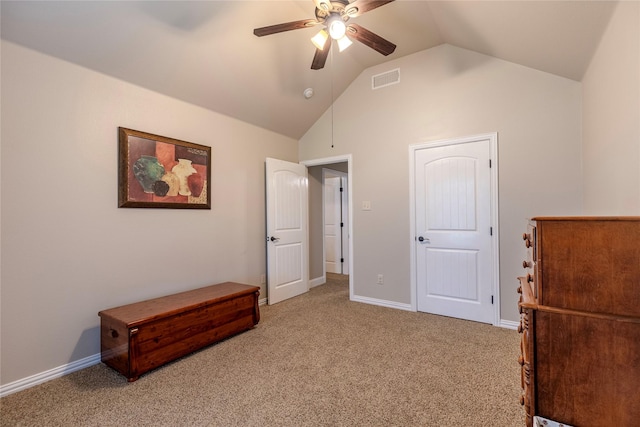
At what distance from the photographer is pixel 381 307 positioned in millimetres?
3707

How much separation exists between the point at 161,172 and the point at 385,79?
2.89 metres

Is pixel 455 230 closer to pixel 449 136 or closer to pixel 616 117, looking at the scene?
pixel 449 136

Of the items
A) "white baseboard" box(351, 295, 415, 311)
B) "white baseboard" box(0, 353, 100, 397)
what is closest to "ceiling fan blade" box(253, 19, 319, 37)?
"white baseboard" box(0, 353, 100, 397)

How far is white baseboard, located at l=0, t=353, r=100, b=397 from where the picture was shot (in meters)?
1.96

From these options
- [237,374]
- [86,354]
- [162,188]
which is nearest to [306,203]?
[162,188]

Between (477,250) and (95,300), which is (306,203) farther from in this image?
(95,300)

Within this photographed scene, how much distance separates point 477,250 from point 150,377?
128 inches

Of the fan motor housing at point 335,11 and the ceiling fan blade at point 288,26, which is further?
the ceiling fan blade at point 288,26

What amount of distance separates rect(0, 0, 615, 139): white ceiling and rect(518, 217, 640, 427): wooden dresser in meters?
1.59

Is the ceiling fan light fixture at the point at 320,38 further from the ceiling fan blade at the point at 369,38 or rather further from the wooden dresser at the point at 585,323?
the wooden dresser at the point at 585,323

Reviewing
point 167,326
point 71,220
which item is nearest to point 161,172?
point 71,220

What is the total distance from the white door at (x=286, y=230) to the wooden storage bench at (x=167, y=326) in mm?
987

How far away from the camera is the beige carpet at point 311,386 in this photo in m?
1.70

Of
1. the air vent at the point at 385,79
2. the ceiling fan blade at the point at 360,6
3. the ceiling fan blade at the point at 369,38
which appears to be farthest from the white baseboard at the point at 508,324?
the ceiling fan blade at the point at 360,6
